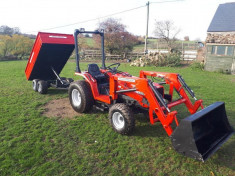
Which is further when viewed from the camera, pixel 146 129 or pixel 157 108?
pixel 146 129

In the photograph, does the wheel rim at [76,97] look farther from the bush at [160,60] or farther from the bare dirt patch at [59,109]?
the bush at [160,60]

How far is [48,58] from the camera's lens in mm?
7484

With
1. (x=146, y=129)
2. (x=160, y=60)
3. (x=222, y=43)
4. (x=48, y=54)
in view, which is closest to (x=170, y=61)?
(x=160, y=60)

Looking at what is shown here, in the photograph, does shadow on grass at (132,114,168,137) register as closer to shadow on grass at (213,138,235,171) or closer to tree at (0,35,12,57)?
shadow on grass at (213,138,235,171)

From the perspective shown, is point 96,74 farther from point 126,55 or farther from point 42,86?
point 126,55

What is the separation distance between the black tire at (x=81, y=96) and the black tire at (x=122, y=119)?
1125mm

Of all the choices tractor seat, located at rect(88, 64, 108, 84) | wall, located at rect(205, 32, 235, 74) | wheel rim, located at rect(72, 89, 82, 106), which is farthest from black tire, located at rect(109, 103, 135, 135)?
wall, located at rect(205, 32, 235, 74)

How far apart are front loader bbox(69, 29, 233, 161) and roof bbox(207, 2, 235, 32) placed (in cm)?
1167

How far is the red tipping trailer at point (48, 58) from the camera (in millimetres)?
6881

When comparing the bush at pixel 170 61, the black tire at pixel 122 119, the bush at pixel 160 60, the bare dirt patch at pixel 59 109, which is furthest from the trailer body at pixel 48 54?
the bush at pixel 170 61

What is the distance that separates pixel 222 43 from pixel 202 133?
12.3m

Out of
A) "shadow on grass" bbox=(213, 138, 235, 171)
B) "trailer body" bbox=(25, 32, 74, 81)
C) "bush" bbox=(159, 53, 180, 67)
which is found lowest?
"shadow on grass" bbox=(213, 138, 235, 171)

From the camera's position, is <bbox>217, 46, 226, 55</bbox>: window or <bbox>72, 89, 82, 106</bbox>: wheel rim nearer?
<bbox>72, 89, 82, 106</bbox>: wheel rim

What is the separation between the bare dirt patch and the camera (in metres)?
5.70
